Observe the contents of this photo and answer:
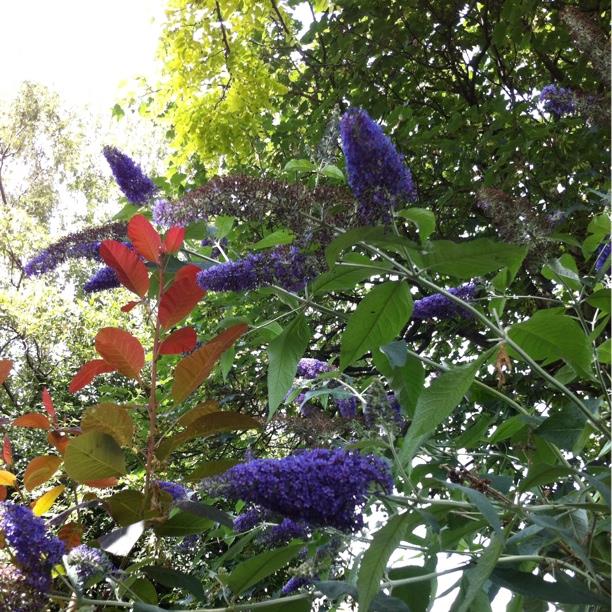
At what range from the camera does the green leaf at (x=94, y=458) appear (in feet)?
3.45

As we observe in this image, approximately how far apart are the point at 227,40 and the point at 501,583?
2816mm

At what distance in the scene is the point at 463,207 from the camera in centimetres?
327

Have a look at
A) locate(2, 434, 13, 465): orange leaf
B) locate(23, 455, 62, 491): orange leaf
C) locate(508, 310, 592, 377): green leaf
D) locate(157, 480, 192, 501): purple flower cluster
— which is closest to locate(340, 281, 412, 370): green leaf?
locate(508, 310, 592, 377): green leaf

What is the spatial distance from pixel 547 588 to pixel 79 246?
3.76 ft

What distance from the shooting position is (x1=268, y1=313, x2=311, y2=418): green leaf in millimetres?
1168

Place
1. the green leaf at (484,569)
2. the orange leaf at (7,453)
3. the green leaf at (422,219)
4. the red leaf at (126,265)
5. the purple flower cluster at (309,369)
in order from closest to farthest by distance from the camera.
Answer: the green leaf at (484,569)
the green leaf at (422,219)
the red leaf at (126,265)
the orange leaf at (7,453)
the purple flower cluster at (309,369)

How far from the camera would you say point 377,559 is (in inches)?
35.3

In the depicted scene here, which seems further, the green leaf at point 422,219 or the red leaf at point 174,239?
the red leaf at point 174,239

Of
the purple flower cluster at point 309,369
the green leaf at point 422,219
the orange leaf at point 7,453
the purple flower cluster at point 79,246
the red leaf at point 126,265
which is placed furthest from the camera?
the purple flower cluster at point 309,369

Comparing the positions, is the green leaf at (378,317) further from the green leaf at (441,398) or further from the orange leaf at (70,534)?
the orange leaf at (70,534)

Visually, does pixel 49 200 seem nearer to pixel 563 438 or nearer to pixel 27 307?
Answer: pixel 27 307

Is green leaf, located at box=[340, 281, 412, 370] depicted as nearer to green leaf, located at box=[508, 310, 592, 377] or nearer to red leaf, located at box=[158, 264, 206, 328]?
green leaf, located at box=[508, 310, 592, 377]

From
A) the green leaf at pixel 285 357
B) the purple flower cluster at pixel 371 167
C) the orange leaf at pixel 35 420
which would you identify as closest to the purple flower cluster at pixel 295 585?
the green leaf at pixel 285 357

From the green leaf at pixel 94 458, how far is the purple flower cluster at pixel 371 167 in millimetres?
535
